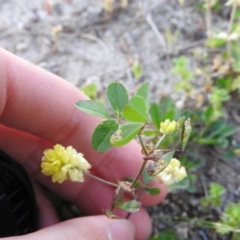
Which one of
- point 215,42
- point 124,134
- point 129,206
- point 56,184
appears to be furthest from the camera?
point 215,42

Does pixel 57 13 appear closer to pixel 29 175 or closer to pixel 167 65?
pixel 167 65

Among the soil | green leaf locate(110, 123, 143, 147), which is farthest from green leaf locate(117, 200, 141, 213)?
the soil

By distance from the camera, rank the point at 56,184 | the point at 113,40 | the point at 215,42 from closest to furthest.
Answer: the point at 56,184
the point at 215,42
the point at 113,40

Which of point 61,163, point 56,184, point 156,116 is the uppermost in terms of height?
point 61,163

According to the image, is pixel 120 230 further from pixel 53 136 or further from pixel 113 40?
pixel 113 40

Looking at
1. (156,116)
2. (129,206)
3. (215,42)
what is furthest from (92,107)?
(215,42)

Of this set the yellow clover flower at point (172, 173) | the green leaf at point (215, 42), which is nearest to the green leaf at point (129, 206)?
the yellow clover flower at point (172, 173)

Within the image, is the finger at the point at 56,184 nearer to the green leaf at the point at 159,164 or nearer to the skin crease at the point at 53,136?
the skin crease at the point at 53,136

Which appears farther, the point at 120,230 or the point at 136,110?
the point at 120,230
